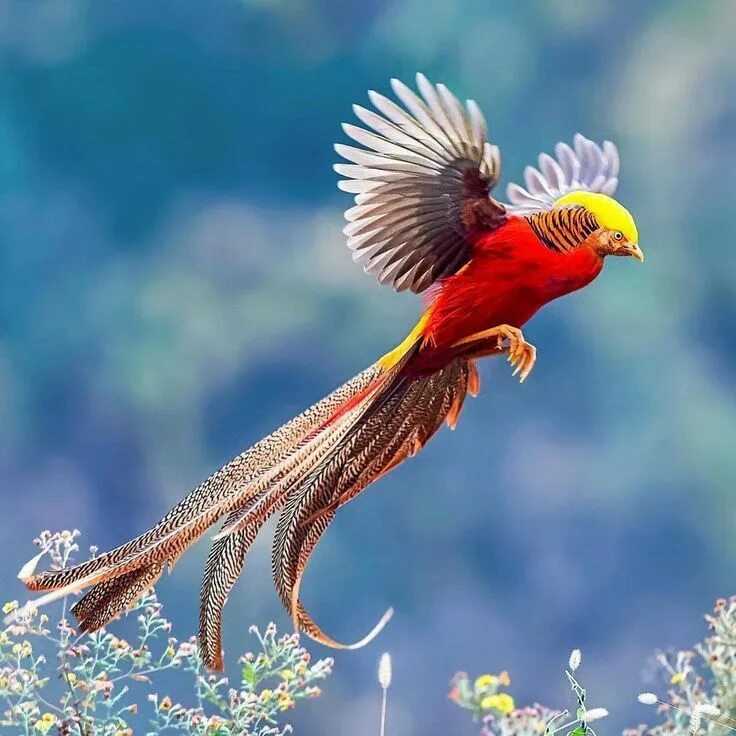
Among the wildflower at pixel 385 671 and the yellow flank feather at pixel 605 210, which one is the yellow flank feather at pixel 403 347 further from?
the wildflower at pixel 385 671

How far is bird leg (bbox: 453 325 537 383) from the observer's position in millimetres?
1827

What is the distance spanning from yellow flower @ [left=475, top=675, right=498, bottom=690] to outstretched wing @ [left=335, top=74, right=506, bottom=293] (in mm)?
698

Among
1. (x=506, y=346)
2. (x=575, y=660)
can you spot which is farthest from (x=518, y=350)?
(x=575, y=660)

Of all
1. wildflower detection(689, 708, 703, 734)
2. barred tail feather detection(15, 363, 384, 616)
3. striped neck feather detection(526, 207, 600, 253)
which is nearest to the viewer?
wildflower detection(689, 708, 703, 734)

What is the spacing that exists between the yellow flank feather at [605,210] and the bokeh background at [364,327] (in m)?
0.06

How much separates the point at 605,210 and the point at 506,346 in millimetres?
301

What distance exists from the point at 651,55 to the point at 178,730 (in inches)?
59.5

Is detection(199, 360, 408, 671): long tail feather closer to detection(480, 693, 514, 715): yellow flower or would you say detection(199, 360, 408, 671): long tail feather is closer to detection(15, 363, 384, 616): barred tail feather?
detection(15, 363, 384, 616): barred tail feather

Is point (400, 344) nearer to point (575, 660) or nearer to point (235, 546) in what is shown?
point (235, 546)

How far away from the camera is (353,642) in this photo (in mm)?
1839

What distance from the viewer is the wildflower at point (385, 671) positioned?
1693 mm

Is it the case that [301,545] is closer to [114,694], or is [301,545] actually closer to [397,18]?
[114,694]

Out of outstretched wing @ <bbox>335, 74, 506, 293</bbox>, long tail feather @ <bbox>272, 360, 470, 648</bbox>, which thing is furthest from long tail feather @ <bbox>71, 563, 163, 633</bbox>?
outstretched wing @ <bbox>335, 74, 506, 293</bbox>

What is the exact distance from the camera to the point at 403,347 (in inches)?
72.6
